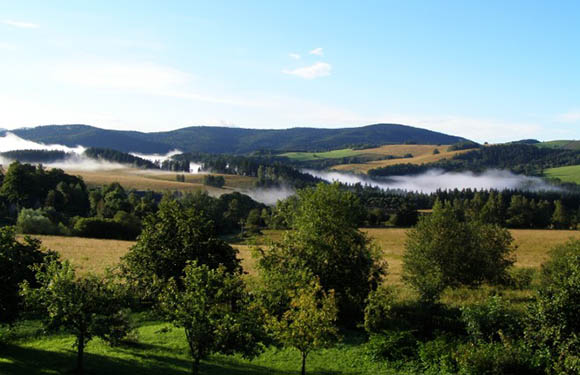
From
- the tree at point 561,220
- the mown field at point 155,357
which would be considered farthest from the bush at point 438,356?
the tree at point 561,220

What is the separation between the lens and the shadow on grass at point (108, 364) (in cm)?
2372

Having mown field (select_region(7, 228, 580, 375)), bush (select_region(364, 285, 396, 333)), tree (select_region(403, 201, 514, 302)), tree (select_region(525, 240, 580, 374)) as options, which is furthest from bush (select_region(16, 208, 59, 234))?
tree (select_region(525, 240, 580, 374))

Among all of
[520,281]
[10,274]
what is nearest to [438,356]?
[520,281]

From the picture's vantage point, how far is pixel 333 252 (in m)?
36.6

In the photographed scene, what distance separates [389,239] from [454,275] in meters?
64.4

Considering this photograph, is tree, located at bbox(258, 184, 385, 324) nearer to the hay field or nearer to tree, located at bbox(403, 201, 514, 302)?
the hay field

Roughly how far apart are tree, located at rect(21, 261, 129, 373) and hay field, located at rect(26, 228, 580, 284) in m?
10.3

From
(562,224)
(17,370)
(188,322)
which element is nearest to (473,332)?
(188,322)

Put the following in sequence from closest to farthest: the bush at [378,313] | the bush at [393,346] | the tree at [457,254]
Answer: the bush at [393,346] < the bush at [378,313] < the tree at [457,254]

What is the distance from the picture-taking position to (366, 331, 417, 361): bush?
28328mm

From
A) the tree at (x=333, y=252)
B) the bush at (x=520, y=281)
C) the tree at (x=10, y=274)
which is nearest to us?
the tree at (x=10, y=274)

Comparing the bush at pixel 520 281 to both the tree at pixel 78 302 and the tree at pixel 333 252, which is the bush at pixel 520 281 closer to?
the tree at pixel 333 252

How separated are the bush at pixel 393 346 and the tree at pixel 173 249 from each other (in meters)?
12.6

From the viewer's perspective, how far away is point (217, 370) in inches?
997
